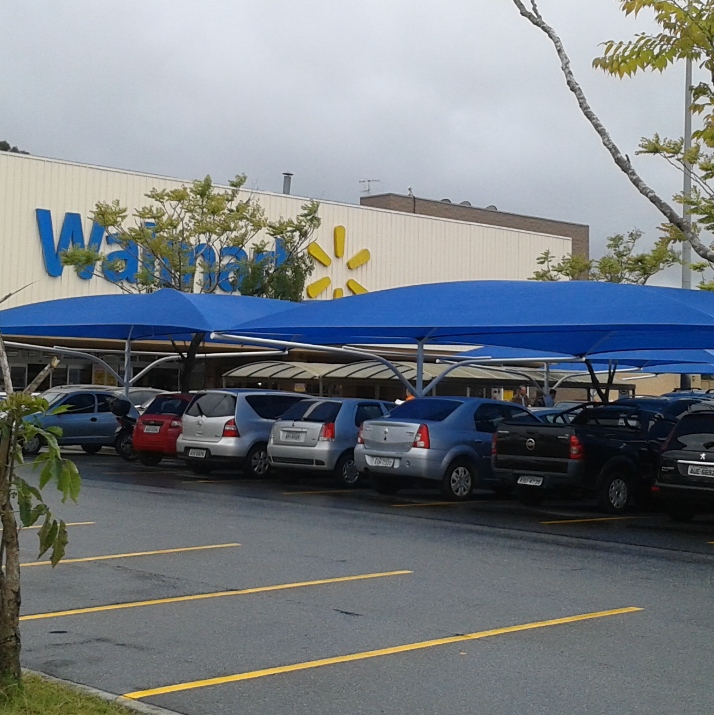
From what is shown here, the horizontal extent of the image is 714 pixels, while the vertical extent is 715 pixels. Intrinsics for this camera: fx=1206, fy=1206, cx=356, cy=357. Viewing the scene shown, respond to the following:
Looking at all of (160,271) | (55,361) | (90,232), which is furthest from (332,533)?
(90,232)

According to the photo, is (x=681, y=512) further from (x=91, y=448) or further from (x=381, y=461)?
(x=91, y=448)

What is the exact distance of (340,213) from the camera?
161 ft

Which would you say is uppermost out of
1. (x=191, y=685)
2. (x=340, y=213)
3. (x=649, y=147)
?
(x=340, y=213)

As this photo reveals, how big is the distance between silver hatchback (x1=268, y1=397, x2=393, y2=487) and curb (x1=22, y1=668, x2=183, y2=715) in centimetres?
1408

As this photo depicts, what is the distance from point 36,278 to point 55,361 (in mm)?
35359

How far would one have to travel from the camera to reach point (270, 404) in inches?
924

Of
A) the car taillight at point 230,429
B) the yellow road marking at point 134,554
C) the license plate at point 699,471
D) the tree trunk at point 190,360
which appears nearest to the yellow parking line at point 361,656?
the yellow road marking at point 134,554

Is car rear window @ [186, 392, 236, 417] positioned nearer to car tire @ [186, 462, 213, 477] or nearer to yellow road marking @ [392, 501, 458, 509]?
car tire @ [186, 462, 213, 477]

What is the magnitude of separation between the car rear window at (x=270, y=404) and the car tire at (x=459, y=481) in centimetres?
476

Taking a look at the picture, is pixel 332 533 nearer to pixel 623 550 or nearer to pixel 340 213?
pixel 623 550

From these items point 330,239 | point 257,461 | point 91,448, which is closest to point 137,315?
point 91,448

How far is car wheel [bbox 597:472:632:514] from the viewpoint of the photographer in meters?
18.1

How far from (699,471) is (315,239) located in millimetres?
32699

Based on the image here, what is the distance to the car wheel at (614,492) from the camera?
18125 mm
